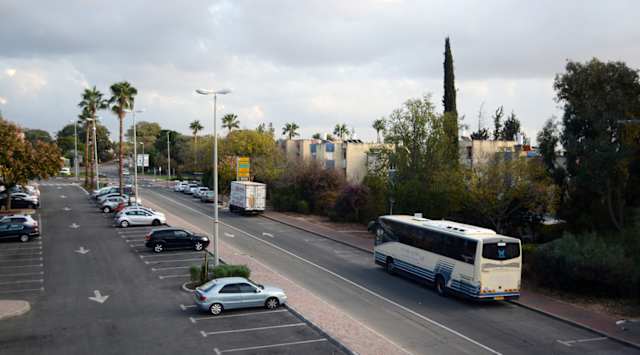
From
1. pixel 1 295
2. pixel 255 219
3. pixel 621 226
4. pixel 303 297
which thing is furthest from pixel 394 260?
pixel 255 219

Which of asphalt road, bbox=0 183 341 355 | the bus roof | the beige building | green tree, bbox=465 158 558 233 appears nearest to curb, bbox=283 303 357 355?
asphalt road, bbox=0 183 341 355

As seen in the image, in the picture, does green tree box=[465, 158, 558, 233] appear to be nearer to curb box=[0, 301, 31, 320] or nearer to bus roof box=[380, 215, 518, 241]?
bus roof box=[380, 215, 518, 241]

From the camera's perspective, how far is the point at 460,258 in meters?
24.6

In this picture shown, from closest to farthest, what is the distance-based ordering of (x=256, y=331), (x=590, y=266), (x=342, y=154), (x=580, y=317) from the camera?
1. (x=256, y=331)
2. (x=580, y=317)
3. (x=590, y=266)
4. (x=342, y=154)

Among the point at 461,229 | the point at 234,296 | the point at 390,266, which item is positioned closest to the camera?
the point at 234,296

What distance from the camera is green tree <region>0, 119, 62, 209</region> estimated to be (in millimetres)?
48550

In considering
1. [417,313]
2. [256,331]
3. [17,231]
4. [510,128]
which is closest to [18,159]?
[17,231]

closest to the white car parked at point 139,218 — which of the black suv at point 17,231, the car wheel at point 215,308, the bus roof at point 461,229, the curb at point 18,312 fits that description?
the black suv at point 17,231

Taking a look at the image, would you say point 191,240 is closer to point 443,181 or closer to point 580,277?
point 443,181

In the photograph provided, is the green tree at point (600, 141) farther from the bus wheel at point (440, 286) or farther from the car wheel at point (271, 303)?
the car wheel at point (271, 303)

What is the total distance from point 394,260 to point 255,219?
87.4 ft

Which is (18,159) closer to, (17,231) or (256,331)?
(17,231)

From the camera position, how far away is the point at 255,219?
54.9 m

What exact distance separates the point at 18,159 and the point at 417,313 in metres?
40.6
